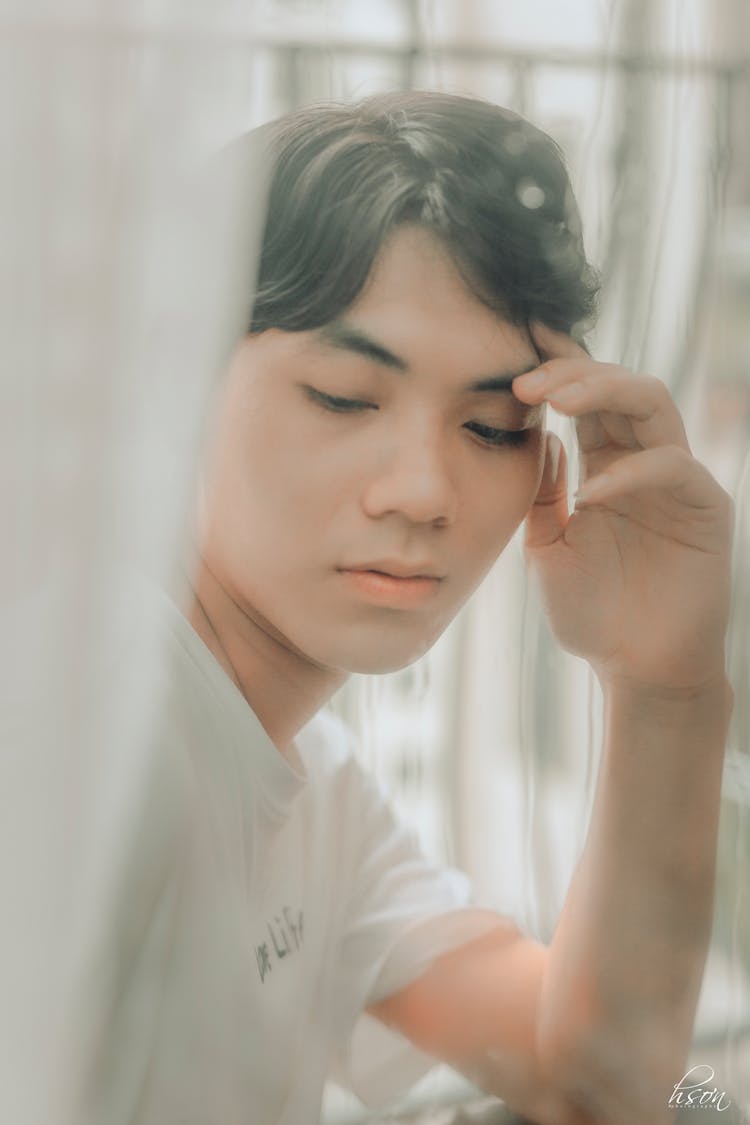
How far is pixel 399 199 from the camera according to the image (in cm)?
52

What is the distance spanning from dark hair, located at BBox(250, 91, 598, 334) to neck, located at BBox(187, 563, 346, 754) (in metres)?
0.14

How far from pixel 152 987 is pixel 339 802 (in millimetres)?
199

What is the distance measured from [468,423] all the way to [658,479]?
126 millimetres

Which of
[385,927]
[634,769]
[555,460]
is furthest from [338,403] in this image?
[385,927]

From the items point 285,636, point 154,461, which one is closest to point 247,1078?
point 285,636

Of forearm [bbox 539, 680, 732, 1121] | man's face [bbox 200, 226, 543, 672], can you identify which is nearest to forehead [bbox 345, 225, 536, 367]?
man's face [bbox 200, 226, 543, 672]

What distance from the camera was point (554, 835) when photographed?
65 cm

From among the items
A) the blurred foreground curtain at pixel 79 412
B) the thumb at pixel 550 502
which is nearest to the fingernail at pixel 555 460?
the thumb at pixel 550 502

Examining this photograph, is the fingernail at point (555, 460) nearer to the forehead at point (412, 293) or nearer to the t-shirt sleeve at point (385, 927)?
the forehead at point (412, 293)

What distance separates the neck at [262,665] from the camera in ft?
1.80

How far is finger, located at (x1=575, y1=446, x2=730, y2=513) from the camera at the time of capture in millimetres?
600

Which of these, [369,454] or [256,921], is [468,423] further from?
[256,921]

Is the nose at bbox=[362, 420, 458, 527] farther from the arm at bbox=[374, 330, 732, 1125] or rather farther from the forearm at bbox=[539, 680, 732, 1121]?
the forearm at bbox=[539, 680, 732, 1121]

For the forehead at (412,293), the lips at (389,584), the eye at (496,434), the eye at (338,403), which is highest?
the forehead at (412,293)
